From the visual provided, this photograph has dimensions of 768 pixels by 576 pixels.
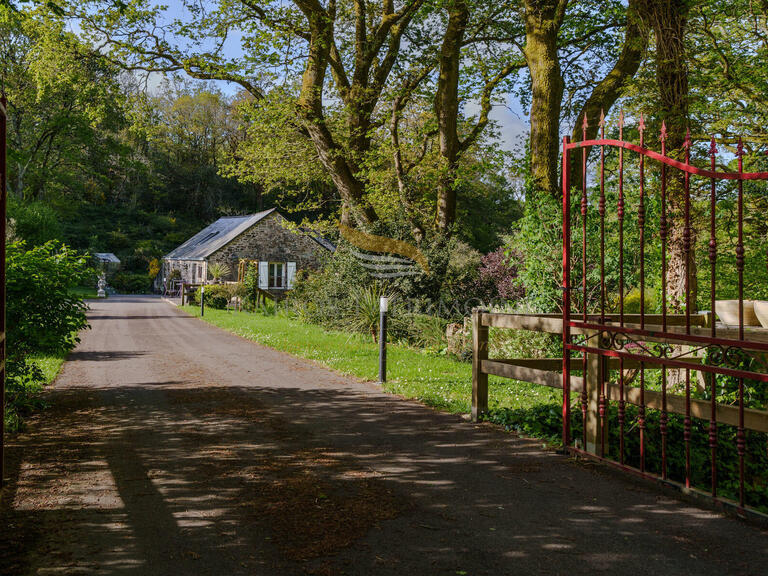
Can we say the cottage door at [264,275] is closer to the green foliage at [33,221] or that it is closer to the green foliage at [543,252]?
the green foliage at [33,221]

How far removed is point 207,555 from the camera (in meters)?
3.42

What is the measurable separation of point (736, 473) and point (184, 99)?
6231cm

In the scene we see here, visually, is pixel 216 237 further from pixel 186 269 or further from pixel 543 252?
pixel 543 252

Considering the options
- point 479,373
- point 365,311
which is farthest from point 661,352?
point 365,311

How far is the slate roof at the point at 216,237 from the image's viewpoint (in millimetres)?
36969

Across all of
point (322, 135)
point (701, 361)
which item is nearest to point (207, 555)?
point (701, 361)

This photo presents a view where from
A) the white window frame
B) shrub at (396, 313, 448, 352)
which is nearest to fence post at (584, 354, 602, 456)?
shrub at (396, 313, 448, 352)

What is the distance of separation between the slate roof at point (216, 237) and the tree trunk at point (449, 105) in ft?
66.5

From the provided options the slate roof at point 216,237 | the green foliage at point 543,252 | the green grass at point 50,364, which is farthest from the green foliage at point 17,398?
the slate roof at point 216,237

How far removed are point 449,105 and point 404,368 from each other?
9.32 m

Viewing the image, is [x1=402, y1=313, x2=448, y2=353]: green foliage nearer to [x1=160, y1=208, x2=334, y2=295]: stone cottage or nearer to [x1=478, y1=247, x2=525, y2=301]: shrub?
[x1=478, y1=247, x2=525, y2=301]: shrub

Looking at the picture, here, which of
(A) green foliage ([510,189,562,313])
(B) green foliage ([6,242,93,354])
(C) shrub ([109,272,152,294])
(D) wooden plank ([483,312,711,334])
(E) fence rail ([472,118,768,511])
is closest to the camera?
(E) fence rail ([472,118,768,511])

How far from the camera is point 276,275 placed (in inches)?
1505

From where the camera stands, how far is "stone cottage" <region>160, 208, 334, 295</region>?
36656 millimetres
